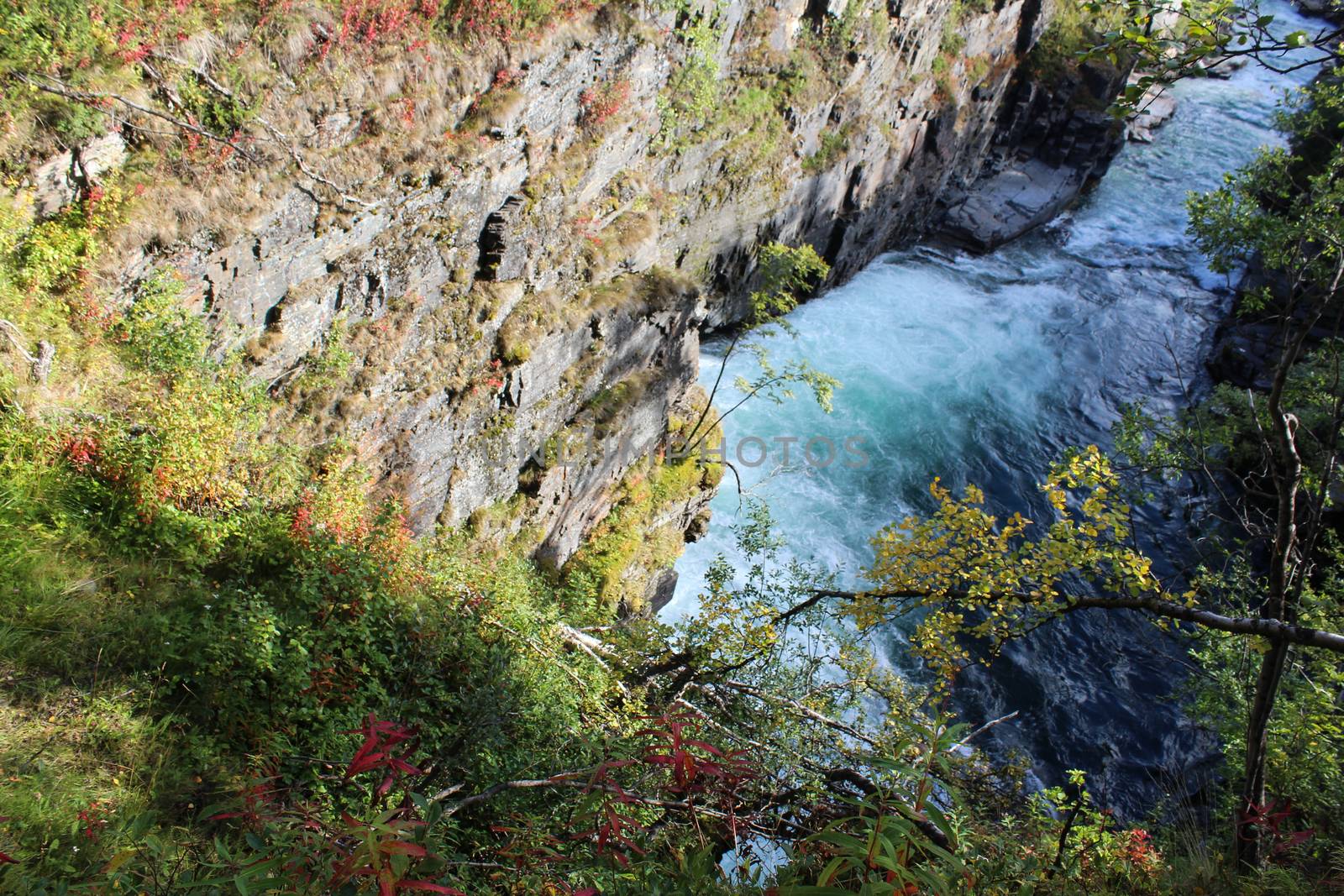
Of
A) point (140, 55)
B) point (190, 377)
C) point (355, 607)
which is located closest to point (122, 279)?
point (190, 377)

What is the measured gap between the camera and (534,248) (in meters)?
11.8

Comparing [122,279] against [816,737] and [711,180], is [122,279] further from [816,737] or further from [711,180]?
[711,180]

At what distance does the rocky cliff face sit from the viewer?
9.25 metres

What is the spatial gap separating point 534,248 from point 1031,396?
14.1 m

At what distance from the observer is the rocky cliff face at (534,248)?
30.3ft

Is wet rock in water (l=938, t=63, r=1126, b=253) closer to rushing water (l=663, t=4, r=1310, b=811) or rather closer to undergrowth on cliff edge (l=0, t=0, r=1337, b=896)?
rushing water (l=663, t=4, r=1310, b=811)

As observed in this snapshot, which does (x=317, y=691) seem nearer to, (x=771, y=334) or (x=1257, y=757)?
(x=1257, y=757)

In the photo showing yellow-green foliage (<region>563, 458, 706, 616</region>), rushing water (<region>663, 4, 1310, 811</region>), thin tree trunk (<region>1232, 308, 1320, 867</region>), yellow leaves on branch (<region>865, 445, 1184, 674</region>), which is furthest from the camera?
rushing water (<region>663, 4, 1310, 811</region>)

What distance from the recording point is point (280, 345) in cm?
903

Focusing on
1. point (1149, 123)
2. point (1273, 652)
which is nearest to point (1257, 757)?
point (1273, 652)

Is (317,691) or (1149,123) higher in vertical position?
(1149,123)

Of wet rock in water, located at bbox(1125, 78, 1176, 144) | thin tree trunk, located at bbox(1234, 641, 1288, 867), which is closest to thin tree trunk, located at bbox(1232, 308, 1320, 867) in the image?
thin tree trunk, located at bbox(1234, 641, 1288, 867)

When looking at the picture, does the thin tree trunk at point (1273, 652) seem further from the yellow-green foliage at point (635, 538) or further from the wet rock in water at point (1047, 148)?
the wet rock in water at point (1047, 148)

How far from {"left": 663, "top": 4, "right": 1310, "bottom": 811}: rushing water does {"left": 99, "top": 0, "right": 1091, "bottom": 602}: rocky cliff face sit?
3.08 m
